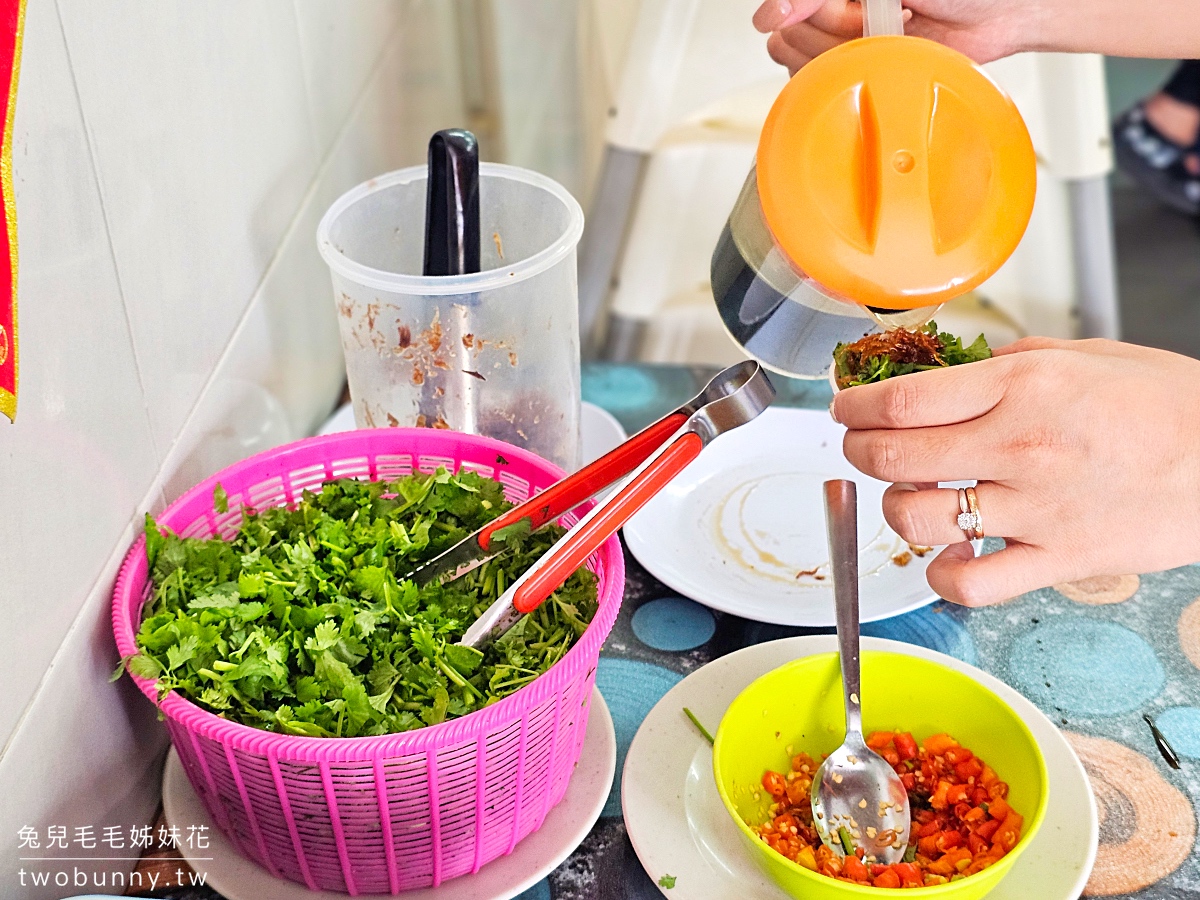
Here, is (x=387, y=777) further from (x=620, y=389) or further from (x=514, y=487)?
(x=620, y=389)

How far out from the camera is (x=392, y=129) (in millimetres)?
1247

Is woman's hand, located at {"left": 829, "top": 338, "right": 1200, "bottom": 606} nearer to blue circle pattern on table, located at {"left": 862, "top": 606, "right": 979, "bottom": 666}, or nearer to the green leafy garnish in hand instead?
the green leafy garnish in hand

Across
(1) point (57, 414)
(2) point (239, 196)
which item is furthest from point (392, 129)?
(1) point (57, 414)

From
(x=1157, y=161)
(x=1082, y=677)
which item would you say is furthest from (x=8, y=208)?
(x=1157, y=161)

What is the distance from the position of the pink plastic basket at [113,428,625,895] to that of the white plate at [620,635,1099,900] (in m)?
0.06

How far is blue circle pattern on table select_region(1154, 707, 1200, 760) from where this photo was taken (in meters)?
0.69

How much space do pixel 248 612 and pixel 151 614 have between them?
0.07 metres

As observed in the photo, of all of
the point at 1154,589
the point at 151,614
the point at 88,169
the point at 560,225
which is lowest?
the point at 1154,589

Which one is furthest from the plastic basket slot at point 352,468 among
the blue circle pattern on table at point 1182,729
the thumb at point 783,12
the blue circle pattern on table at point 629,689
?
the blue circle pattern on table at point 1182,729

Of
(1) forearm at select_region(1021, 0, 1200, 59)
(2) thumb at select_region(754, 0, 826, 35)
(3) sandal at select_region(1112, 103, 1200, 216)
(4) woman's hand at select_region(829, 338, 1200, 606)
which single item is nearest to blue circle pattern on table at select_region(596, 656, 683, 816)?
(4) woman's hand at select_region(829, 338, 1200, 606)

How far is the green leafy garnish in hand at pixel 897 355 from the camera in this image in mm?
648

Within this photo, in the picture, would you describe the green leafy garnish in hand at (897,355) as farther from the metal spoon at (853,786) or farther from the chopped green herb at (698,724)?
the chopped green herb at (698,724)

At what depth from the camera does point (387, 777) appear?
53 cm

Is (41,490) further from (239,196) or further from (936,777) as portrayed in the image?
(936,777)
